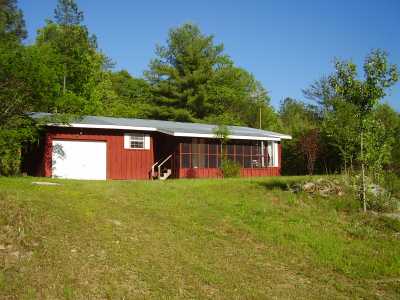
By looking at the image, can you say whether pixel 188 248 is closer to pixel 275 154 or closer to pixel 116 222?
pixel 116 222

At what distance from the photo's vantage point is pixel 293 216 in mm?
11609

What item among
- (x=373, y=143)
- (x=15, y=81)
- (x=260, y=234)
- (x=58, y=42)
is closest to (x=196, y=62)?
(x=58, y=42)

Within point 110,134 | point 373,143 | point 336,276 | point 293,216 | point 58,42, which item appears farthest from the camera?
point 58,42

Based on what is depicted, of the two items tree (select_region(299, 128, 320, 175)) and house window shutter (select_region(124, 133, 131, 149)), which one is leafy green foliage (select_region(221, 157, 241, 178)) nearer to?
house window shutter (select_region(124, 133, 131, 149))

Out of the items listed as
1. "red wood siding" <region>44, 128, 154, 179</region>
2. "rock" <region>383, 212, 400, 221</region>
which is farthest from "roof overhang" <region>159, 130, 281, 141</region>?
"rock" <region>383, 212, 400, 221</region>

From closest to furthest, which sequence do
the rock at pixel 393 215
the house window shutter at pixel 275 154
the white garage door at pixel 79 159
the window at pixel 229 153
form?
→ the rock at pixel 393 215 < the white garage door at pixel 79 159 < the window at pixel 229 153 < the house window shutter at pixel 275 154

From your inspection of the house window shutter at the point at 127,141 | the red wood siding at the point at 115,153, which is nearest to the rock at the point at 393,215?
the red wood siding at the point at 115,153

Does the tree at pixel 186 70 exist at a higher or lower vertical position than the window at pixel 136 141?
higher

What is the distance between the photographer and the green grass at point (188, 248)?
22.0 feet

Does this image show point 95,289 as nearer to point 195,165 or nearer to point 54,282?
point 54,282

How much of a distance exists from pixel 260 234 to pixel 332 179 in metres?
6.72

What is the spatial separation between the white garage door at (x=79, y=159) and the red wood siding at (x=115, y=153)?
254 mm

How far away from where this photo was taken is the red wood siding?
66.0 ft

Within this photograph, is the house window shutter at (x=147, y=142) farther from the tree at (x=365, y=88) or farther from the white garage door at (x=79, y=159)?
the tree at (x=365, y=88)
